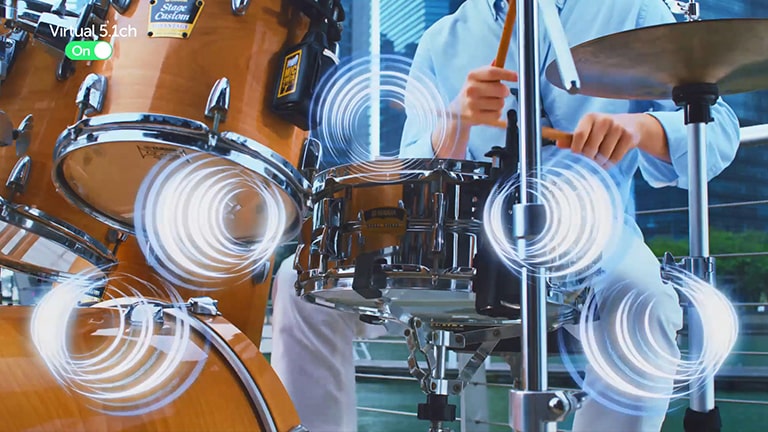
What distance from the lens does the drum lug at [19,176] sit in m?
0.87

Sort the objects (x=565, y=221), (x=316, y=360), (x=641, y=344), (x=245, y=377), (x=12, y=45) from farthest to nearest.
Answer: (x=316, y=360)
(x=12, y=45)
(x=641, y=344)
(x=565, y=221)
(x=245, y=377)

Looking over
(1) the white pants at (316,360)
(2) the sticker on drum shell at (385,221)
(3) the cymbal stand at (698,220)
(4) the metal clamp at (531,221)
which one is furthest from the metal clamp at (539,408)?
(1) the white pants at (316,360)

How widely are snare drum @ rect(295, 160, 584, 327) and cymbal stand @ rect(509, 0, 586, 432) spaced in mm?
150

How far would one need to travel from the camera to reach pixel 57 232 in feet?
2.81

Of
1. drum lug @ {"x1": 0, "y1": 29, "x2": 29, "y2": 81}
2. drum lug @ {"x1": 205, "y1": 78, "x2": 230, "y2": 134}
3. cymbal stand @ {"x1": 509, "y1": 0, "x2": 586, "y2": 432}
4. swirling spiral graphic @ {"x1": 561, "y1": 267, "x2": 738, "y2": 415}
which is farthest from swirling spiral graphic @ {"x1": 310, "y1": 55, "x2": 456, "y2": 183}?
drum lug @ {"x1": 0, "y1": 29, "x2": 29, "y2": 81}

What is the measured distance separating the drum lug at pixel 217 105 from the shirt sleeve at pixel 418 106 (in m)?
0.33

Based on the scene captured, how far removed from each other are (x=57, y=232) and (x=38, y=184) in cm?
8

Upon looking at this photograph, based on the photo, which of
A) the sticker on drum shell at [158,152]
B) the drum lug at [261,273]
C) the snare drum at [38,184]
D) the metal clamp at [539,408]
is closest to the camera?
the metal clamp at [539,408]

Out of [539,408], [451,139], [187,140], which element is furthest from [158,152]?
[539,408]

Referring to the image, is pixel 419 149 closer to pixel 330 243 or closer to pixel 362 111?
pixel 362 111

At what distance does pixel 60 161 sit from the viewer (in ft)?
2.61

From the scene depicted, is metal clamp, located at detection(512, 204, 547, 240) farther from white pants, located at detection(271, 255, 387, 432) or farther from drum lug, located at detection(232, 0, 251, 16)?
white pants, located at detection(271, 255, 387, 432)

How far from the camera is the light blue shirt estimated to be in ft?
3.21

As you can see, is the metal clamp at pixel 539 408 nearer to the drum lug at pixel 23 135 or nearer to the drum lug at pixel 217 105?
the drum lug at pixel 217 105
